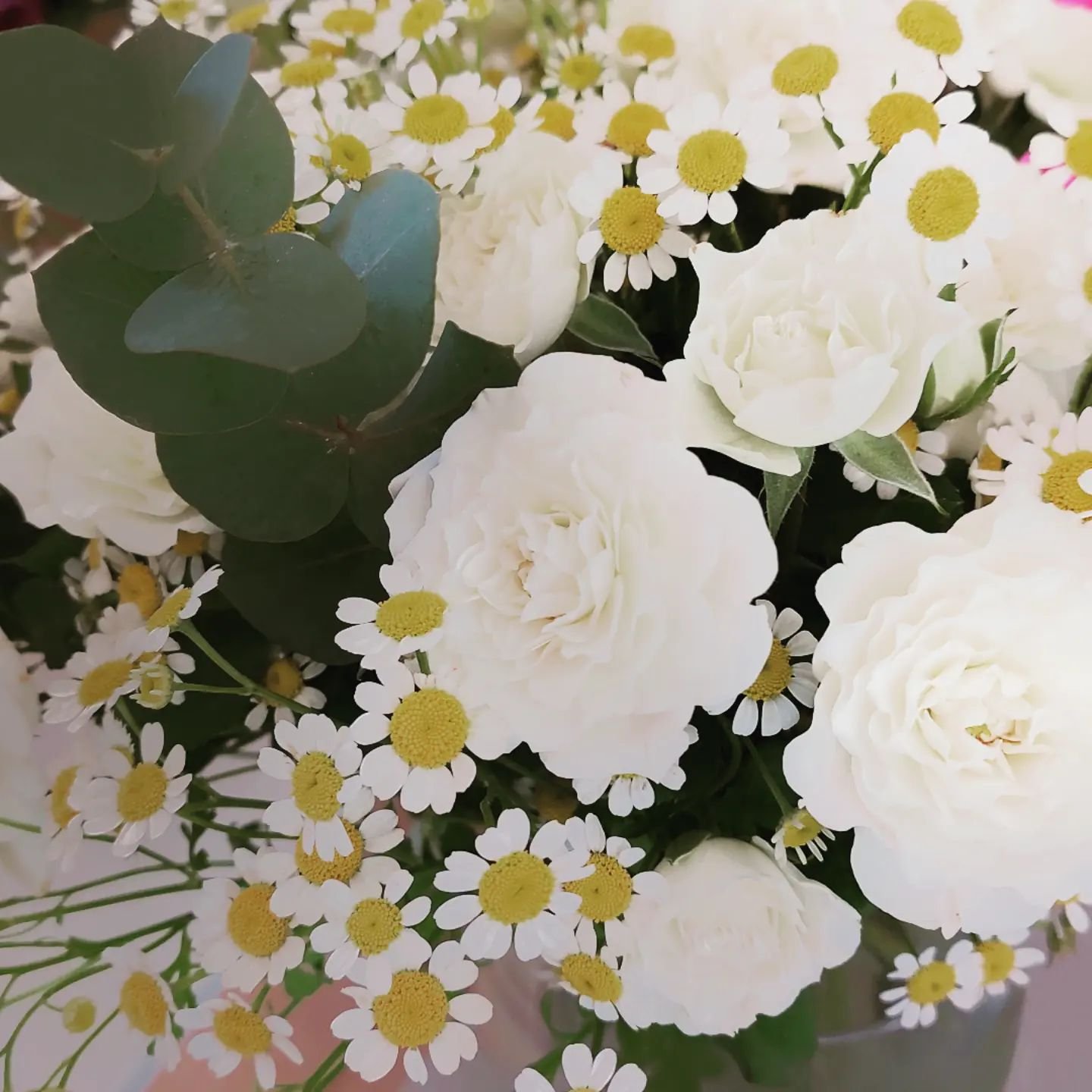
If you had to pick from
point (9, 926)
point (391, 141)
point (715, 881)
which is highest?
Result: point (391, 141)

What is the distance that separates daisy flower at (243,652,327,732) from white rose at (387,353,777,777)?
9 cm

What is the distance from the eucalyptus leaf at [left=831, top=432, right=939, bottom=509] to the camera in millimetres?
294

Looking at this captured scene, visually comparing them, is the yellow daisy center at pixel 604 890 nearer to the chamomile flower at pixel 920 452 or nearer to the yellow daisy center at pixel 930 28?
the chamomile flower at pixel 920 452

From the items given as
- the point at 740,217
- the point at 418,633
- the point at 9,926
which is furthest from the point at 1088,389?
the point at 9,926

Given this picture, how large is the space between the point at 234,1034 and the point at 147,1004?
0.04 metres

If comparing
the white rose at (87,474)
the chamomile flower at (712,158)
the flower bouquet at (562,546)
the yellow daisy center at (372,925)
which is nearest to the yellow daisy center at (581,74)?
the flower bouquet at (562,546)

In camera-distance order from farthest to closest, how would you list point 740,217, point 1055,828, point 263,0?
point 263,0
point 740,217
point 1055,828

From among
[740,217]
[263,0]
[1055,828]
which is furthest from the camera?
[263,0]

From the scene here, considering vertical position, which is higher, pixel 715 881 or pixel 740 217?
pixel 740 217

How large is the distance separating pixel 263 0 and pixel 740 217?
0.96 feet

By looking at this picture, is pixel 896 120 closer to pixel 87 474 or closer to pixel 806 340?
pixel 806 340

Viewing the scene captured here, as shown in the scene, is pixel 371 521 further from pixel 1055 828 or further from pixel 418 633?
pixel 1055 828

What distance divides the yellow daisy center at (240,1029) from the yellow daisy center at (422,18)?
15.0 inches

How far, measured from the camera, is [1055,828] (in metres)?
0.30
